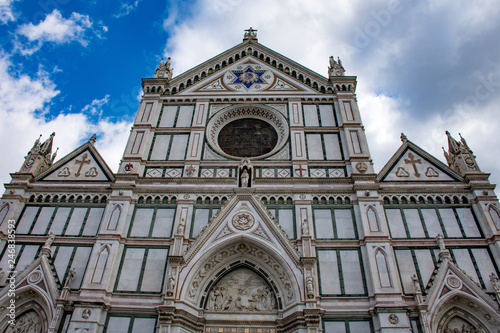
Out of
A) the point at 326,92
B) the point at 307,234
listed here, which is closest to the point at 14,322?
the point at 307,234

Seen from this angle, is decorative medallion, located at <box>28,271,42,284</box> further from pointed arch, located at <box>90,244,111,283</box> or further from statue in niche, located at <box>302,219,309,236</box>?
statue in niche, located at <box>302,219,309,236</box>

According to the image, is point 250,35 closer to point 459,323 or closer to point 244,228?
point 244,228

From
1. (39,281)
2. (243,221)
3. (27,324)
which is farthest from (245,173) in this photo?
(27,324)

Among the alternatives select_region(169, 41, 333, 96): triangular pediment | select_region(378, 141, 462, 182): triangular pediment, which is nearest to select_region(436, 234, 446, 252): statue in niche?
select_region(378, 141, 462, 182): triangular pediment

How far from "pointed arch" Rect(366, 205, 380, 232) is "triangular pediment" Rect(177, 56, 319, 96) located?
7.89 metres

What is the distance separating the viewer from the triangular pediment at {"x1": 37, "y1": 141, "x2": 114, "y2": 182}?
17109 mm

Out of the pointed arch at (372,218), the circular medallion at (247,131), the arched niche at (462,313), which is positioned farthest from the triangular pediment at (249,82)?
the arched niche at (462,313)

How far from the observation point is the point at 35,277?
13750mm

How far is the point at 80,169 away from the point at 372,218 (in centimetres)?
1307

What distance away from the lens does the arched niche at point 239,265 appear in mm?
13672

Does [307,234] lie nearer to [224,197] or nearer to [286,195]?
[286,195]

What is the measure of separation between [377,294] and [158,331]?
750 centimetres

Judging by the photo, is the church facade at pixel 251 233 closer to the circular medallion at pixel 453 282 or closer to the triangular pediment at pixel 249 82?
the circular medallion at pixel 453 282

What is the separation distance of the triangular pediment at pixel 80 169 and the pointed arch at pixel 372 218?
11216 millimetres
